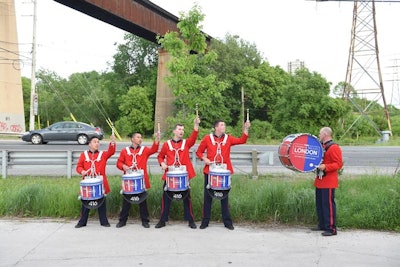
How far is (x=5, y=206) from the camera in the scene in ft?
24.0

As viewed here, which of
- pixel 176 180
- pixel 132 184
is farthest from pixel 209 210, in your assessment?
pixel 132 184

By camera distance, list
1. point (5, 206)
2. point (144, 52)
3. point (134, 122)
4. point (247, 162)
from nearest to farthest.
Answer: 1. point (5, 206)
2. point (247, 162)
3. point (134, 122)
4. point (144, 52)

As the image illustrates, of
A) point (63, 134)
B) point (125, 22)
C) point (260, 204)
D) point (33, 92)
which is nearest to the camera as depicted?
point (260, 204)

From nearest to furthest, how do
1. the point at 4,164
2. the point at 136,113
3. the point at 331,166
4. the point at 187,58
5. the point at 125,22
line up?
the point at 331,166
the point at 4,164
the point at 187,58
the point at 125,22
the point at 136,113

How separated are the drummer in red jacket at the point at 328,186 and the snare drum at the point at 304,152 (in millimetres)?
127

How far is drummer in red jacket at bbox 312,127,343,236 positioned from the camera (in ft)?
20.0

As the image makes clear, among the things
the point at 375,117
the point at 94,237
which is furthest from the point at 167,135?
the point at 375,117

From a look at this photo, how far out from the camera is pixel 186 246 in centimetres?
555

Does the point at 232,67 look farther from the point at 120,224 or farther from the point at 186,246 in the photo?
the point at 186,246

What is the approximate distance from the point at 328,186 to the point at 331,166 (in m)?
0.31

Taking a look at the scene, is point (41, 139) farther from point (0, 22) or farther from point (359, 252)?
point (359, 252)

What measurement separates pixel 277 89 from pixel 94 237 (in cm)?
3589

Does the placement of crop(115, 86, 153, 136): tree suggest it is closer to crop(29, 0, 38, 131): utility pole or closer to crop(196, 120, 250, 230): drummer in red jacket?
crop(29, 0, 38, 131): utility pole

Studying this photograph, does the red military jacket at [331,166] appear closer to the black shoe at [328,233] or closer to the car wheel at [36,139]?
the black shoe at [328,233]
